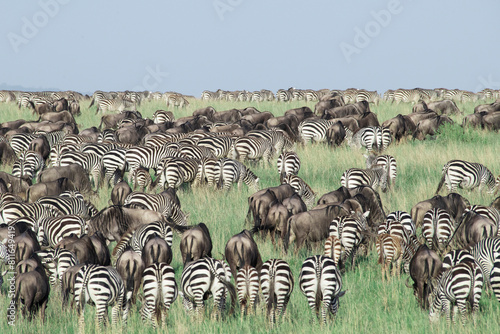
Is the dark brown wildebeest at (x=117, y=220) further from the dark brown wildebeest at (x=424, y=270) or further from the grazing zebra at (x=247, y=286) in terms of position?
the dark brown wildebeest at (x=424, y=270)

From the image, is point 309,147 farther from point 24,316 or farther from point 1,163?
point 24,316

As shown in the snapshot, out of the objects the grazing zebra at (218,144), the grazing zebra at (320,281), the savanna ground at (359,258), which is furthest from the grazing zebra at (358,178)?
the grazing zebra at (320,281)

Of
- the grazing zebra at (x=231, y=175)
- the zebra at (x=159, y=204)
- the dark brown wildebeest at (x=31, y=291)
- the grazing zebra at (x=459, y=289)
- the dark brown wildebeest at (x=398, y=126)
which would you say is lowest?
the grazing zebra at (x=459, y=289)

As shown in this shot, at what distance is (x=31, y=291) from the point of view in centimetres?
804

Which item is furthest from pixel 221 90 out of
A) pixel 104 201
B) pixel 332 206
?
pixel 332 206

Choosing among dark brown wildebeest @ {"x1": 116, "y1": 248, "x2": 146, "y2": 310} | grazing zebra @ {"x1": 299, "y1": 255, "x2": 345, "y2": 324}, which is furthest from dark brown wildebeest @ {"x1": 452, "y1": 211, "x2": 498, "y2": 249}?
dark brown wildebeest @ {"x1": 116, "y1": 248, "x2": 146, "y2": 310}

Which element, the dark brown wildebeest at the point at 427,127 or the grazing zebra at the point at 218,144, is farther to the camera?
the dark brown wildebeest at the point at 427,127

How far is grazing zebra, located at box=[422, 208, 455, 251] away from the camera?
11156mm

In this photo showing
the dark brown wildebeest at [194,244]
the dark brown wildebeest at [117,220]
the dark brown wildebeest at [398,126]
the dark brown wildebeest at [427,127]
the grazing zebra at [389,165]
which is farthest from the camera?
the dark brown wildebeest at [427,127]

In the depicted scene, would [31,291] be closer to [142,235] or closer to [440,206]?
[142,235]

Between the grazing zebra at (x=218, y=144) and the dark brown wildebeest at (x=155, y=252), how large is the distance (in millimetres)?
11426

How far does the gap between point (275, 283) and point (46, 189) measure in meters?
8.73

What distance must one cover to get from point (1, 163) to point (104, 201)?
258 inches

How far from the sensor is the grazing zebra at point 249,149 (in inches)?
826
